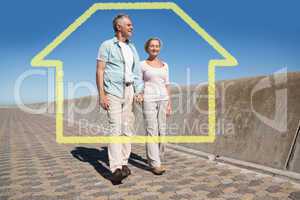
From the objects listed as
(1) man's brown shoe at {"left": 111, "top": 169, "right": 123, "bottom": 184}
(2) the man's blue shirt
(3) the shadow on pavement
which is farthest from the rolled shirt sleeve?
(3) the shadow on pavement

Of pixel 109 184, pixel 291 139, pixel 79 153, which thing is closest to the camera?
pixel 109 184

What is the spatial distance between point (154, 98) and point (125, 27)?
1.18m

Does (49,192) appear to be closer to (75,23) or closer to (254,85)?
(254,85)

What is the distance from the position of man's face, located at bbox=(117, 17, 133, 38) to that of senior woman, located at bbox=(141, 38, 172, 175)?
52 centimetres

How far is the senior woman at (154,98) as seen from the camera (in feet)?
15.4

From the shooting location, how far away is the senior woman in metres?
4.71

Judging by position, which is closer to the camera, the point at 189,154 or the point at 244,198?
the point at 244,198

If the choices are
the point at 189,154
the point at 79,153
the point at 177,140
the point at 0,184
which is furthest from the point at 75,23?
the point at 0,184

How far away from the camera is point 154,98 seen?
4.72 metres

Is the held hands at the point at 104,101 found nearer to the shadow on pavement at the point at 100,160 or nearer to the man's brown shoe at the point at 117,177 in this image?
the man's brown shoe at the point at 117,177

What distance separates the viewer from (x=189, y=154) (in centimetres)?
652

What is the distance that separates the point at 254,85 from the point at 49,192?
4.23 meters

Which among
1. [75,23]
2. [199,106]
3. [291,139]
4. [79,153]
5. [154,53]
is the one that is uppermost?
[75,23]

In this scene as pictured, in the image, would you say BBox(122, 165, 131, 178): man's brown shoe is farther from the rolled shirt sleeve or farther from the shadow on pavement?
the rolled shirt sleeve
